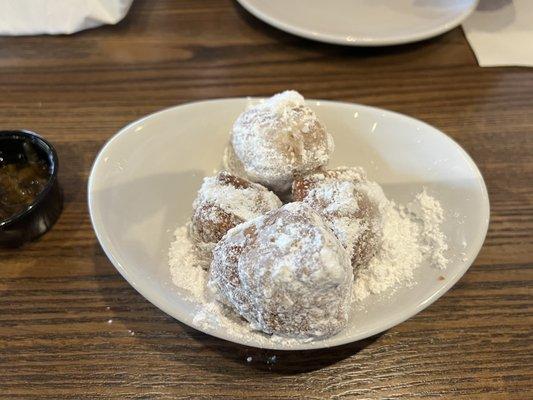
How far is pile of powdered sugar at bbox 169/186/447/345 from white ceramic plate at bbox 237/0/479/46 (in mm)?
641

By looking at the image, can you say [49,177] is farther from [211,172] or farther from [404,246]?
[404,246]

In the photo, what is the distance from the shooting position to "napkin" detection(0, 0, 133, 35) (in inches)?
62.2

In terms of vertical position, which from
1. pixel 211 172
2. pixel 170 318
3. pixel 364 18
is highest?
pixel 364 18

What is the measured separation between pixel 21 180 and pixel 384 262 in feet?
2.51

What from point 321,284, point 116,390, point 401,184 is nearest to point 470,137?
point 401,184

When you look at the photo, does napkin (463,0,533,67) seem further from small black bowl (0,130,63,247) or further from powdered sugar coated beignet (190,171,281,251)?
small black bowl (0,130,63,247)

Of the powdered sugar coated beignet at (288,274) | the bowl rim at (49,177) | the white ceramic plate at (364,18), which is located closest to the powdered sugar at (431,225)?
the powdered sugar coated beignet at (288,274)

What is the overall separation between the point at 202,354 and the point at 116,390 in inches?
6.2

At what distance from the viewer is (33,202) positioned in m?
1.06

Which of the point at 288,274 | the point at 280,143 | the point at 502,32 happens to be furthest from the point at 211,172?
the point at 502,32

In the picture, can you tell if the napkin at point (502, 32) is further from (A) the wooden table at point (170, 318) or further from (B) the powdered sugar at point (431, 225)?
(B) the powdered sugar at point (431, 225)

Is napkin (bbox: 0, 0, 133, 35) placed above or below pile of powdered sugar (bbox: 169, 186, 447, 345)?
above

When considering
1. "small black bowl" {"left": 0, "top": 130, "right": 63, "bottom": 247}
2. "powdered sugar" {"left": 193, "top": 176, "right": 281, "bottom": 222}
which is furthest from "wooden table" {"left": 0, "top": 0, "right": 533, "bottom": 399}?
"powdered sugar" {"left": 193, "top": 176, "right": 281, "bottom": 222}

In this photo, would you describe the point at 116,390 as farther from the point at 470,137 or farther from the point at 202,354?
the point at 470,137
